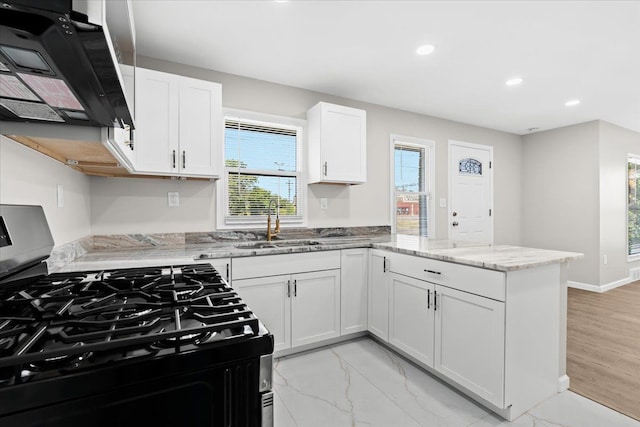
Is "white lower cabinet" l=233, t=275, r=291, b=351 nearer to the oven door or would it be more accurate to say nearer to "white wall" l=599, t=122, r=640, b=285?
the oven door

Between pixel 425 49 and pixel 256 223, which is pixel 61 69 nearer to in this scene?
pixel 256 223

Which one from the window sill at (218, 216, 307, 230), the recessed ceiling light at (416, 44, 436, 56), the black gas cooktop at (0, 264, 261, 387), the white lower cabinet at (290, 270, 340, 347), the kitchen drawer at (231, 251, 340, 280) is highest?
the recessed ceiling light at (416, 44, 436, 56)

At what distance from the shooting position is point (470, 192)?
189 inches

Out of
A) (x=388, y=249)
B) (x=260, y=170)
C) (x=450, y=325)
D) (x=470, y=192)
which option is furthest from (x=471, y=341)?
(x=470, y=192)

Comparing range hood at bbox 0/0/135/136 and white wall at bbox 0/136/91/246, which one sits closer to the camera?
range hood at bbox 0/0/135/136

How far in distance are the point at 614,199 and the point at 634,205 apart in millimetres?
893

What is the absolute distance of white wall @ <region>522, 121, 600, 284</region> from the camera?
15.1 feet

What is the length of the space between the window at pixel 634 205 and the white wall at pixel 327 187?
5.28 ft

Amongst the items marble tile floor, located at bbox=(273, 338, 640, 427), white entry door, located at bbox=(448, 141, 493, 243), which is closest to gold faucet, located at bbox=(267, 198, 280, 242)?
marble tile floor, located at bbox=(273, 338, 640, 427)

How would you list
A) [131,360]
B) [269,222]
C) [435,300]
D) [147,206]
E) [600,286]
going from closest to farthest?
[131,360] → [435,300] → [147,206] → [269,222] → [600,286]

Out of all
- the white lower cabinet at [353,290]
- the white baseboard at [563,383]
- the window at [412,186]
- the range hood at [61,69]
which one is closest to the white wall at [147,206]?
the white lower cabinet at [353,290]

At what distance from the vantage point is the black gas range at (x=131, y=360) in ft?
1.82

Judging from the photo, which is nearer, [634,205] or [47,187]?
[47,187]

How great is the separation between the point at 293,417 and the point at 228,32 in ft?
8.62
